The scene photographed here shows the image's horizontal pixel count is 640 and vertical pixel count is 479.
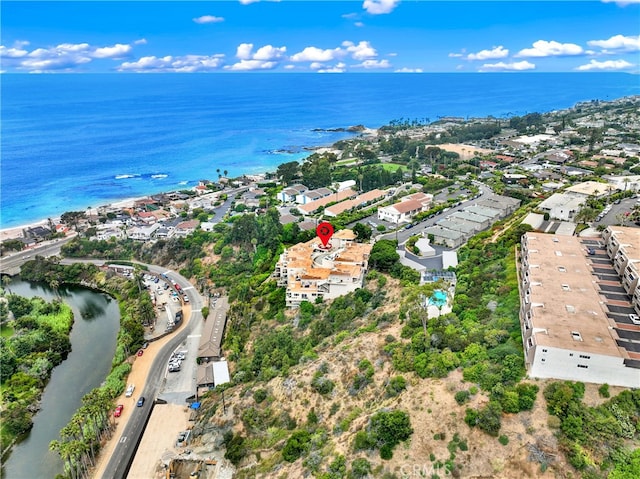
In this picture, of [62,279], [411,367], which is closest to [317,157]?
[62,279]

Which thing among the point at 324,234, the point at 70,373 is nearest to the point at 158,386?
the point at 70,373

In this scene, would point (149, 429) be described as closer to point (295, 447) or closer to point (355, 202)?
point (295, 447)

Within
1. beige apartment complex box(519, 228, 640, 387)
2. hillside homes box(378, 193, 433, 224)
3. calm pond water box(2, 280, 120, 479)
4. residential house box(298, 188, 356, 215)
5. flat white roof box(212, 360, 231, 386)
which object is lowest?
calm pond water box(2, 280, 120, 479)

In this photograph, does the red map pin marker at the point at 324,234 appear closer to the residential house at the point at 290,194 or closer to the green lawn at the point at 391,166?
the residential house at the point at 290,194

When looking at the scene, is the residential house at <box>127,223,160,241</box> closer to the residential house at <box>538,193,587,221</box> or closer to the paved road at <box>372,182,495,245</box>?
the paved road at <box>372,182,495,245</box>

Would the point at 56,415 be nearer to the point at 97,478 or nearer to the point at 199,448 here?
the point at 97,478

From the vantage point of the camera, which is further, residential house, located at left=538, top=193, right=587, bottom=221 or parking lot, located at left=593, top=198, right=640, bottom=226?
residential house, located at left=538, top=193, right=587, bottom=221

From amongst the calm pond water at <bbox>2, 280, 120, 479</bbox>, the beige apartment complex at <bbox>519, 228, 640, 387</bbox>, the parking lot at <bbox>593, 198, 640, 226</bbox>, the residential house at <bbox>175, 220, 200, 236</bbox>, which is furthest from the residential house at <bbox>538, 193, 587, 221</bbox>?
the calm pond water at <bbox>2, 280, 120, 479</bbox>
